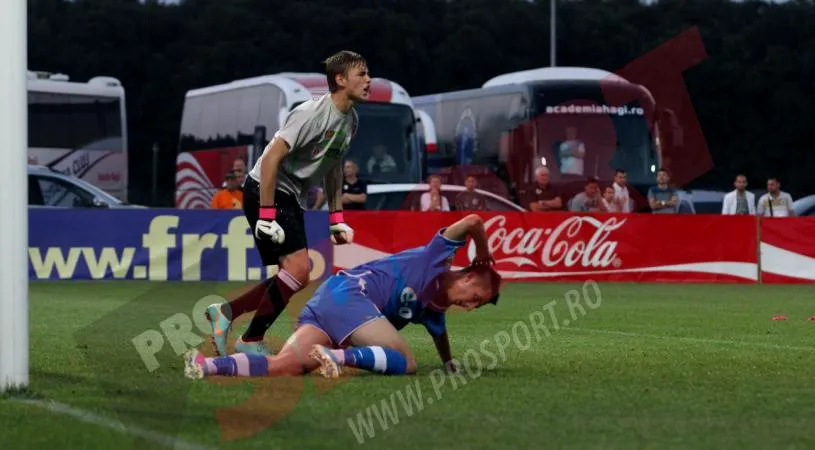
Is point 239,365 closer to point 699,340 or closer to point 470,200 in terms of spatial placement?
point 699,340

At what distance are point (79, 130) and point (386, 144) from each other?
373 inches

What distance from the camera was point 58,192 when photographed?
26.5 meters

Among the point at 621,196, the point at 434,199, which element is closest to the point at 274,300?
the point at 434,199

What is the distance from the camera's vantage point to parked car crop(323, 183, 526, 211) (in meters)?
26.5

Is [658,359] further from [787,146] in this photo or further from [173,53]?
[173,53]

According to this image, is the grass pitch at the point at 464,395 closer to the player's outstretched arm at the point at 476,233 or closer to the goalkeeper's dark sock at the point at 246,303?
the goalkeeper's dark sock at the point at 246,303

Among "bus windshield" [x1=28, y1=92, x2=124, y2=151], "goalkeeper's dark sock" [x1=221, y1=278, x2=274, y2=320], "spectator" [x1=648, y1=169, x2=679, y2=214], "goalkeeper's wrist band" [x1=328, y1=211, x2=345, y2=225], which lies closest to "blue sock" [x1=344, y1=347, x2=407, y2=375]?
"goalkeeper's dark sock" [x1=221, y1=278, x2=274, y2=320]

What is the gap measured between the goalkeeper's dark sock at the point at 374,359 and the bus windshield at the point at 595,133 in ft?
75.4

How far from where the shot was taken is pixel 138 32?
65.8 m

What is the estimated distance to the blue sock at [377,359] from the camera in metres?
9.02

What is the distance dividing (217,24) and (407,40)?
311 inches

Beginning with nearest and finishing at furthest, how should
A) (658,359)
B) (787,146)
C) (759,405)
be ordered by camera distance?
(759,405) < (658,359) < (787,146)

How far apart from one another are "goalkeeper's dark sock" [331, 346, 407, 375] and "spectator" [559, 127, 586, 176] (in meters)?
22.7

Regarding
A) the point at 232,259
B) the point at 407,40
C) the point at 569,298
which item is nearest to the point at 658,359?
the point at 569,298
